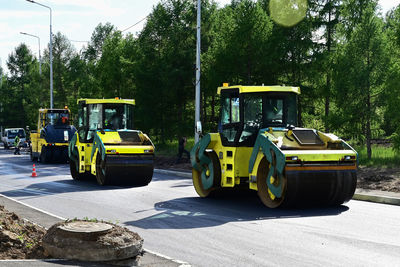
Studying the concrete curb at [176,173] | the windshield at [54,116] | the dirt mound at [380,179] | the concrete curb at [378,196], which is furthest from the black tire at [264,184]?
the windshield at [54,116]

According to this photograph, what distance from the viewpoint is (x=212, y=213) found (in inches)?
491

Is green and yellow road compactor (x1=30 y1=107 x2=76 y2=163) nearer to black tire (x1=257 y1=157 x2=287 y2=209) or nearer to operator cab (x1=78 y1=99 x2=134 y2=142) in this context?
operator cab (x1=78 y1=99 x2=134 y2=142)

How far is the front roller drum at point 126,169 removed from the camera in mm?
18041

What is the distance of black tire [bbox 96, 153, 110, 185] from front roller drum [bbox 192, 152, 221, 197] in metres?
3.92

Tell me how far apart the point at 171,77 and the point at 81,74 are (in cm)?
4370

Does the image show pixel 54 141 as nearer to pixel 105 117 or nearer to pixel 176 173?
pixel 176 173

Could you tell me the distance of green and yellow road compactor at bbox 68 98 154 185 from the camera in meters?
18.2

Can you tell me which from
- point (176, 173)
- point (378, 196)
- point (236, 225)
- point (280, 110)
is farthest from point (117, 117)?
point (236, 225)

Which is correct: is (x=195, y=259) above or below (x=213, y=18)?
below

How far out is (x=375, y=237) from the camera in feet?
31.0

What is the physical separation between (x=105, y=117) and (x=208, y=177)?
6.83 meters

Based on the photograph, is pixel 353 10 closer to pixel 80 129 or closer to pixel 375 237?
pixel 80 129

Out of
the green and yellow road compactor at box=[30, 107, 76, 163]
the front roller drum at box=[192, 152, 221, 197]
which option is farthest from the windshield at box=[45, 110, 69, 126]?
the front roller drum at box=[192, 152, 221, 197]

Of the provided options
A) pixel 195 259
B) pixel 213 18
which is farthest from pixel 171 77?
pixel 195 259
